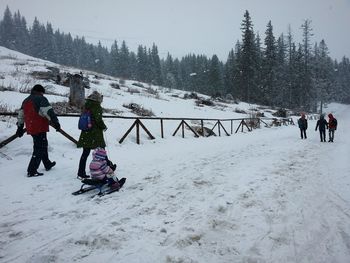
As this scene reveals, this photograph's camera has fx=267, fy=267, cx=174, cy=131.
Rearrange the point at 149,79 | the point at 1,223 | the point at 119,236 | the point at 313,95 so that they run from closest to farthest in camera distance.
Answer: the point at 119,236, the point at 1,223, the point at 313,95, the point at 149,79

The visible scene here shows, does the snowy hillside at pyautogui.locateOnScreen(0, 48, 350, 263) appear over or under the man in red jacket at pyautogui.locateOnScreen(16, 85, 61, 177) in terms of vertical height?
under

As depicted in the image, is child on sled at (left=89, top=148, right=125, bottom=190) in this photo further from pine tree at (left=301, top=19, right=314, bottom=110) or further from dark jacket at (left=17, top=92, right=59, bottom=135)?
pine tree at (left=301, top=19, right=314, bottom=110)

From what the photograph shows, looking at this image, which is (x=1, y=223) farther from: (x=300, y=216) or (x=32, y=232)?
(x=300, y=216)

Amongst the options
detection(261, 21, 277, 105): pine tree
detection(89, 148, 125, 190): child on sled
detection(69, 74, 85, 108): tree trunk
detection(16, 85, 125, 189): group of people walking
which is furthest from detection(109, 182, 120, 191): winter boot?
detection(261, 21, 277, 105): pine tree

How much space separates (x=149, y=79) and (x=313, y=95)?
4709cm

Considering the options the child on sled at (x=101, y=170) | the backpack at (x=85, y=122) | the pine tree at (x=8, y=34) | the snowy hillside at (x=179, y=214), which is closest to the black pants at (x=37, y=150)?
the snowy hillside at (x=179, y=214)

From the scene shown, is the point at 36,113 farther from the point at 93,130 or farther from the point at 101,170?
the point at 101,170

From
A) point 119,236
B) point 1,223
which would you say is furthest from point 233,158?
point 1,223

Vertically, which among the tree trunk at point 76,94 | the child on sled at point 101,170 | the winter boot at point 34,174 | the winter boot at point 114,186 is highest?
the tree trunk at point 76,94

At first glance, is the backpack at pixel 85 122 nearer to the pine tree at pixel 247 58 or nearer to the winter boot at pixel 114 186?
the winter boot at pixel 114 186

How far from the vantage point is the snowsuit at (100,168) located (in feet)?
17.9

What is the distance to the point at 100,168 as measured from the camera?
5480 mm

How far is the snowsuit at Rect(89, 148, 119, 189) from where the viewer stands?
546 cm

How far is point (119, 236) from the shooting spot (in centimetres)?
366
